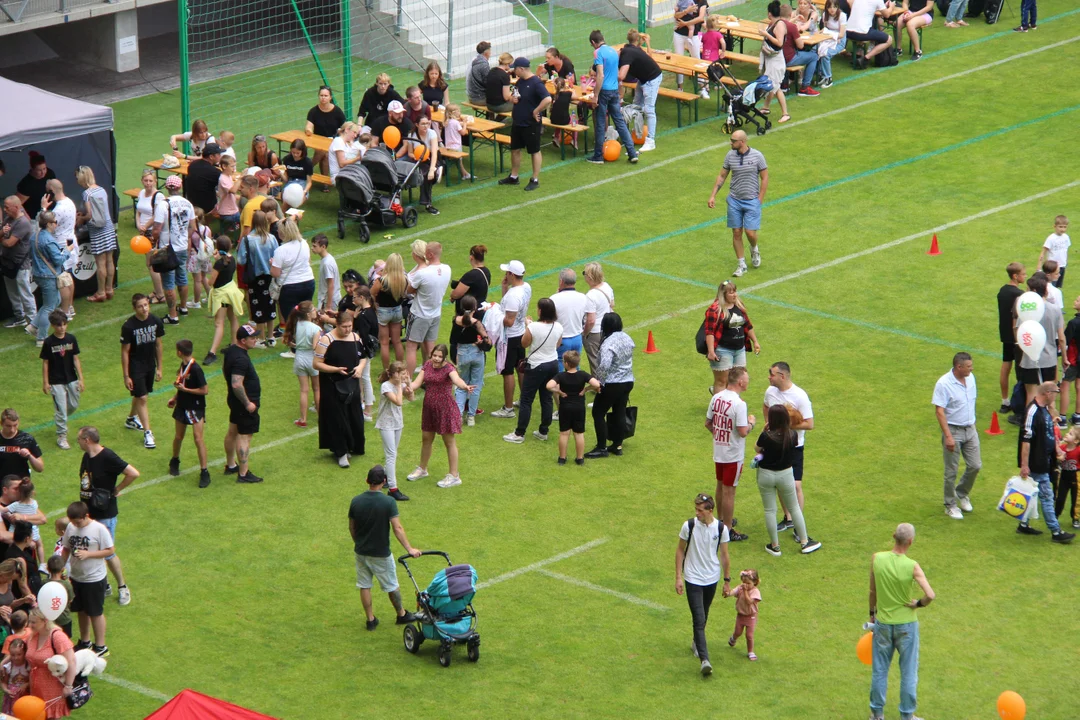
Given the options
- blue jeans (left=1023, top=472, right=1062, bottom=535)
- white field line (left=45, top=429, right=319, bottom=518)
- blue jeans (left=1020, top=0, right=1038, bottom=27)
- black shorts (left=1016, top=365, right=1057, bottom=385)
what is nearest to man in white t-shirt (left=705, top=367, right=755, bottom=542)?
blue jeans (left=1023, top=472, right=1062, bottom=535)

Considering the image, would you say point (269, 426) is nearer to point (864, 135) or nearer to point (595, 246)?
point (595, 246)

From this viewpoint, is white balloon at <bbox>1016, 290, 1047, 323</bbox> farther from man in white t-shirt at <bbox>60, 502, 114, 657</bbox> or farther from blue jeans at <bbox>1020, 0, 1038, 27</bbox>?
blue jeans at <bbox>1020, 0, 1038, 27</bbox>

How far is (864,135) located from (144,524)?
634 inches

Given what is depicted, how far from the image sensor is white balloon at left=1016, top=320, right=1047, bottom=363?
1648cm

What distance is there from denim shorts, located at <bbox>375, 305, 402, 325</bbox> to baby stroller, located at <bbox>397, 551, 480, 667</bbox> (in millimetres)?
5766

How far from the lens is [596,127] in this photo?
85.6 ft

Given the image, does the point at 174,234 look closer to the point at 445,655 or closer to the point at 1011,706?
the point at 445,655

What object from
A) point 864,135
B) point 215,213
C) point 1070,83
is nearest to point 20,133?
point 215,213

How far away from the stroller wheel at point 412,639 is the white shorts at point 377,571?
40 centimetres

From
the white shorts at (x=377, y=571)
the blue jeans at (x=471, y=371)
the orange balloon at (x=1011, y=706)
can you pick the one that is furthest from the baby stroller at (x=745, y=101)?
the orange balloon at (x=1011, y=706)

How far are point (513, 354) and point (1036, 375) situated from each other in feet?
19.0

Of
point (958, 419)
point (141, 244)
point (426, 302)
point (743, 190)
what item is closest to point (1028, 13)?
point (743, 190)

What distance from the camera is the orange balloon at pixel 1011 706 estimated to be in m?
11.8

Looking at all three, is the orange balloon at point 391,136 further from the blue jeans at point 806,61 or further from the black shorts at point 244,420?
the black shorts at point 244,420
